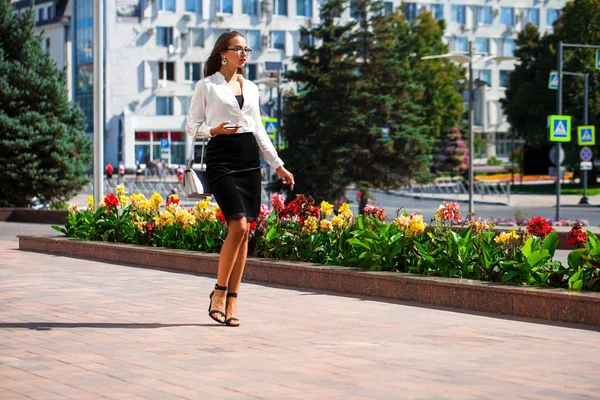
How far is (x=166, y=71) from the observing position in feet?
323

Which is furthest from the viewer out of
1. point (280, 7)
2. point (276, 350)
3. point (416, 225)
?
point (280, 7)

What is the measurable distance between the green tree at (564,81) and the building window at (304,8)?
88.6ft

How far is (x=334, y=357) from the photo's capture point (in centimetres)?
768

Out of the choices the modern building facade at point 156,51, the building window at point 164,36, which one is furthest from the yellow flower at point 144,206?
the building window at point 164,36

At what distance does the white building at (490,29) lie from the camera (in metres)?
110

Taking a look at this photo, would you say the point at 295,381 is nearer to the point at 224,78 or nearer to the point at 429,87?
the point at 224,78

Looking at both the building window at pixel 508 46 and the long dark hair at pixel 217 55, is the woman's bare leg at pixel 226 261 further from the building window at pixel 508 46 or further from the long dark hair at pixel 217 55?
the building window at pixel 508 46

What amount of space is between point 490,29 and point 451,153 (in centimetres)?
2618

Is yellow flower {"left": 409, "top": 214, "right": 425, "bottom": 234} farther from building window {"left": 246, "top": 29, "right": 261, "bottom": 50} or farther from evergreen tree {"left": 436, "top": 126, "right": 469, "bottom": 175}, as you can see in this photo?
building window {"left": 246, "top": 29, "right": 261, "bottom": 50}

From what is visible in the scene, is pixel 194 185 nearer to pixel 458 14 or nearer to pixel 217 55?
pixel 217 55

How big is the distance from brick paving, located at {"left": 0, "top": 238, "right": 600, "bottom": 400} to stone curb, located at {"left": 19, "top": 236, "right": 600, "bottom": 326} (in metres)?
0.20

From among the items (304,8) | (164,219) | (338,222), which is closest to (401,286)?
(338,222)

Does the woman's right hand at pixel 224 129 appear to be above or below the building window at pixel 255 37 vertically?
below

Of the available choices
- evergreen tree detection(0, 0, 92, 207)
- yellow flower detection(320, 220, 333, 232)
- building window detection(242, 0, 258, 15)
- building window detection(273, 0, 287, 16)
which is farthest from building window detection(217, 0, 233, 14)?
yellow flower detection(320, 220, 333, 232)
